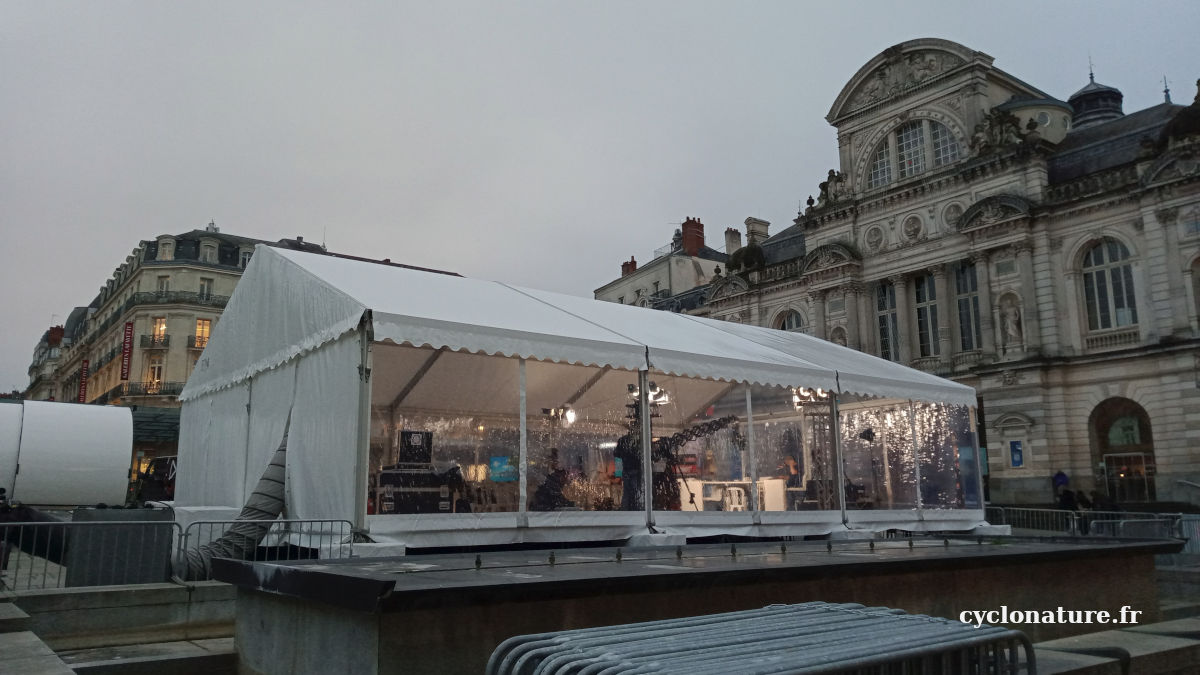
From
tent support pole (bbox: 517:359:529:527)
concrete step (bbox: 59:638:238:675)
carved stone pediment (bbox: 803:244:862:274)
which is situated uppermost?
carved stone pediment (bbox: 803:244:862:274)

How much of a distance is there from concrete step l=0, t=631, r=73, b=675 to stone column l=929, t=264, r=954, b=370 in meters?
27.2

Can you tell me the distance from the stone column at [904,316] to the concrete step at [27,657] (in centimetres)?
2779

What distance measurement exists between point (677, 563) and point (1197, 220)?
76.1ft

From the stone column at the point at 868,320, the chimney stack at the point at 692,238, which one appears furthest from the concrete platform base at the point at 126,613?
the chimney stack at the point at 692,238

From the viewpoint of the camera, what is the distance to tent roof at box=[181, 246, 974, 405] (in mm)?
8750

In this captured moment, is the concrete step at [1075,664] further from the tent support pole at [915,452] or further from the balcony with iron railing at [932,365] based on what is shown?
the balcony with iron railing at [932,365]

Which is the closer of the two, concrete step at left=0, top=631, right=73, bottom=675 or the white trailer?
concrete step at left=0, top=631, right=73, bottom=675

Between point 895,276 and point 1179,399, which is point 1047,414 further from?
point 895,276

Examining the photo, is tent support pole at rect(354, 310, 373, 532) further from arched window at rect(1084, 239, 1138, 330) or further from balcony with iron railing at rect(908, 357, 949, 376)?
arched window at rect(1084, 239, 1138, 330)

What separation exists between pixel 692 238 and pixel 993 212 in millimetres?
22530

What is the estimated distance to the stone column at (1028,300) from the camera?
988 inches

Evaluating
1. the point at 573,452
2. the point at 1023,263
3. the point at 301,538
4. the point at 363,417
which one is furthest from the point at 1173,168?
the point at 301,538

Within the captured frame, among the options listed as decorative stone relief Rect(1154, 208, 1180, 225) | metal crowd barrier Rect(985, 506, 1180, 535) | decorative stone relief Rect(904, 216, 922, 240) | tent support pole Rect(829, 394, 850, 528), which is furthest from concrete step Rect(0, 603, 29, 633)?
decorative stone relief Rect(904, 216, 922, 240)

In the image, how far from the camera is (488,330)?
883cm
